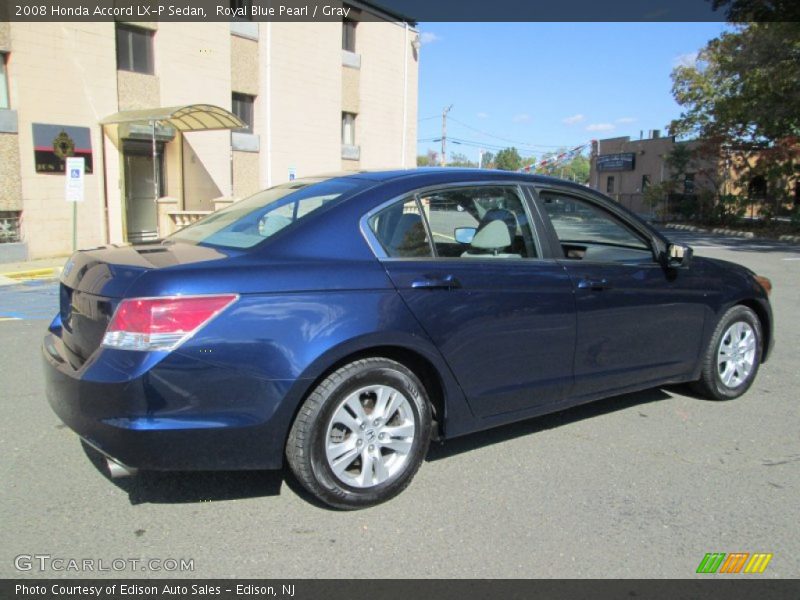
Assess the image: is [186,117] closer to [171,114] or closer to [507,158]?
[171,114]

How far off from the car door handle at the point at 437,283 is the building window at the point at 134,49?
15308 mm

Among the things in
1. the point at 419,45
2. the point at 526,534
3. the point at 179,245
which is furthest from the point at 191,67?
the point at 526,534

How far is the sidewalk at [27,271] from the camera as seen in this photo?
11.9m

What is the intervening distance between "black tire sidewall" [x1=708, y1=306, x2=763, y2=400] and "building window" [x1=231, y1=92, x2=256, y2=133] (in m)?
17.3

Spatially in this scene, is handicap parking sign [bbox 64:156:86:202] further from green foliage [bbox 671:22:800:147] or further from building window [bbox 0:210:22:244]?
green foliage [bbox 671:22:800:147]

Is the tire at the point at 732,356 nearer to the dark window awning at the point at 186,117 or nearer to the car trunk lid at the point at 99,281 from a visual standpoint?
the car trunk lid at the point at 99,281

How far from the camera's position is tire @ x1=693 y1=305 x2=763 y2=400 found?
16.1ft

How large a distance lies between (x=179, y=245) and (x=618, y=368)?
9.12 ft

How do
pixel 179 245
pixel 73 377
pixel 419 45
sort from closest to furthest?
1. pixel 73 377
2. pixel 179 245
3. pixel 419 45

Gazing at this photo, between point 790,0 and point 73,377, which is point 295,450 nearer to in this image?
point 73,377

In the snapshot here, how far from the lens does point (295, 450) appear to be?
3.09m

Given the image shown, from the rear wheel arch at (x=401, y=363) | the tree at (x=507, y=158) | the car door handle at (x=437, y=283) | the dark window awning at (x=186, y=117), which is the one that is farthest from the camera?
the tree at (x=507, y=158)

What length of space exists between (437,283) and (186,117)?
568 inches
